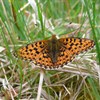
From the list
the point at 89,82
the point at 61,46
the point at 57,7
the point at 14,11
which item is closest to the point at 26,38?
the point at 14,11

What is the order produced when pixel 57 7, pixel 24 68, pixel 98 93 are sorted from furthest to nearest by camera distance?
pixel 57 7, pixel 24 68, pixel 98 93

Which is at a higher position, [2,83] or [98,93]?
[2,83]

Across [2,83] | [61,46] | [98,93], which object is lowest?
[98,93]

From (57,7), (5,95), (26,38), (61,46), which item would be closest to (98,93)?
(61,46)

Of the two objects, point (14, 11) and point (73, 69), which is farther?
point (14, 11)

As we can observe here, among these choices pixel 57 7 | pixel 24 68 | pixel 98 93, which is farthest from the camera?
pixel 57 7

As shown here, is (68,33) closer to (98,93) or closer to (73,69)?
(73,69)
